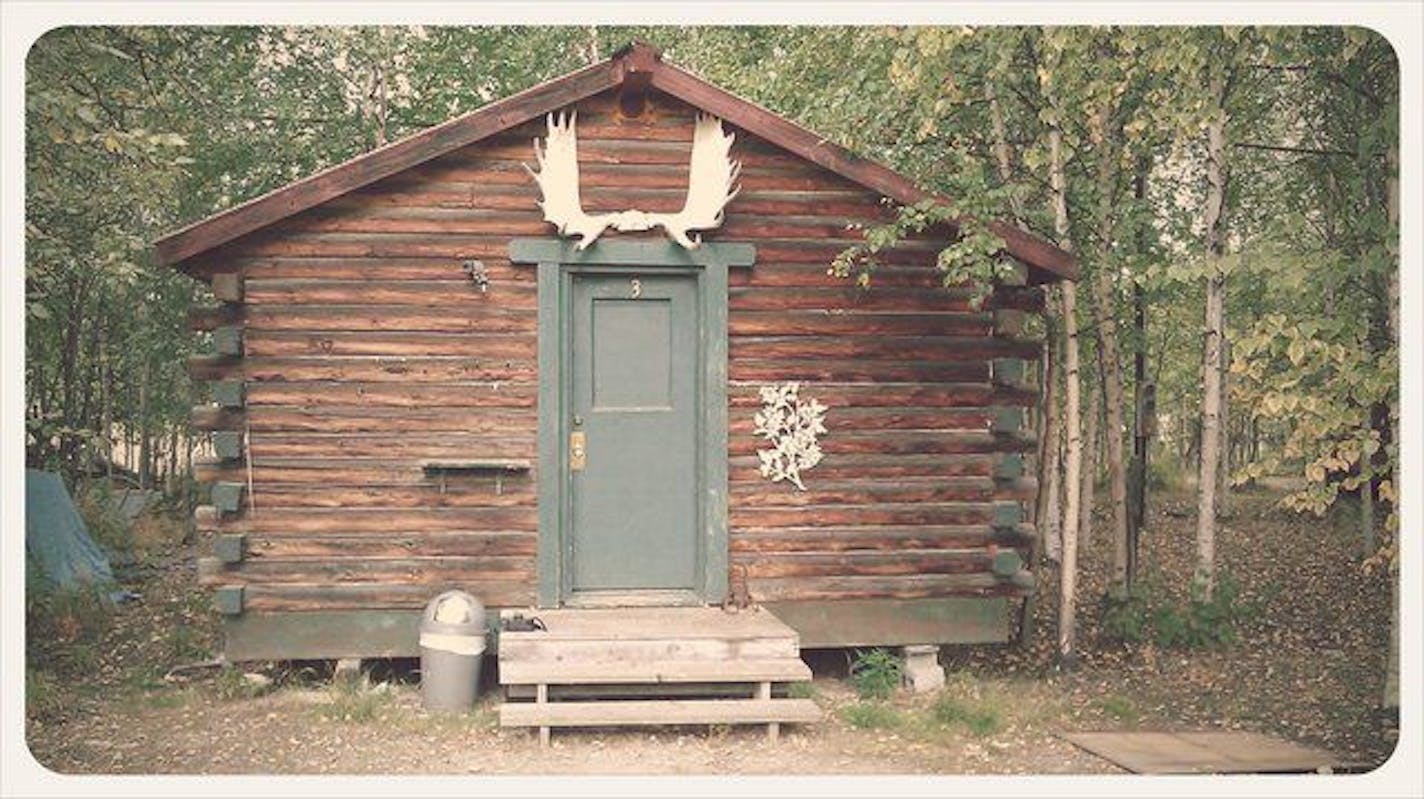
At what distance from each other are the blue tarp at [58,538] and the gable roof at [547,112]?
5564mm

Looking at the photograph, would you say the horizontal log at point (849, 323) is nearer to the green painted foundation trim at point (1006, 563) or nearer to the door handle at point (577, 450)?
the door handle at point (577, 450)

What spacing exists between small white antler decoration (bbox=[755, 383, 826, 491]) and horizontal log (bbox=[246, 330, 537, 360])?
5.74 feet

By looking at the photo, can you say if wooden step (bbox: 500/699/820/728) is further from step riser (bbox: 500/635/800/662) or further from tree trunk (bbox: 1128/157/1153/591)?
tree trunk (bbox: 1128/157/1153/591)

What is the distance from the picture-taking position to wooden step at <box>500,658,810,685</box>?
8328 millimetres

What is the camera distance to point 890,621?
32.4 feet

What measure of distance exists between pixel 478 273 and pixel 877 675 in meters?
4.02

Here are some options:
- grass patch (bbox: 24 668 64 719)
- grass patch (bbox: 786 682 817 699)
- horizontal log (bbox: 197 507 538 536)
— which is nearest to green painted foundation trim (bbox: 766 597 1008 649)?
grass patch (bbox: 786 682 817 699)

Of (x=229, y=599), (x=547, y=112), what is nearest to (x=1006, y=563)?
(x=547, y=112)

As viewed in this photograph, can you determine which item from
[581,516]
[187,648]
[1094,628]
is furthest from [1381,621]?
[187,648]

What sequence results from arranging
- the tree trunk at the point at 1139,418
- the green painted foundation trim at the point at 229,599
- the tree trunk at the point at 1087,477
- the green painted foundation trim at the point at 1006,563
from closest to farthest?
the green painted foundation trim at the point at 229,599, the green painted foundation trim at the point at 1006,563, the tree trunk at the point at 1139,418, the tree trunk at the point at 1087,477

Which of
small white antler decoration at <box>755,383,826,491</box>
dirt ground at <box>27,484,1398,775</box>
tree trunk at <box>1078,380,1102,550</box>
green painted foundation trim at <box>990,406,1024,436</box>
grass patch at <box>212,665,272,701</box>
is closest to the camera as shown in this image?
dirt ground at <box>27,484,1398,775</box>

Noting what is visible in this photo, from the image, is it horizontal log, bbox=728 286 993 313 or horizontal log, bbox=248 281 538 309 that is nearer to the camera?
horizontal log, bbox=248 281 538 309

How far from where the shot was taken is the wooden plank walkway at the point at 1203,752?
25.2ft

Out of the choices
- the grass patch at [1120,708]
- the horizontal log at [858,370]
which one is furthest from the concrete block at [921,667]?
the horizontal log at [858,370]
